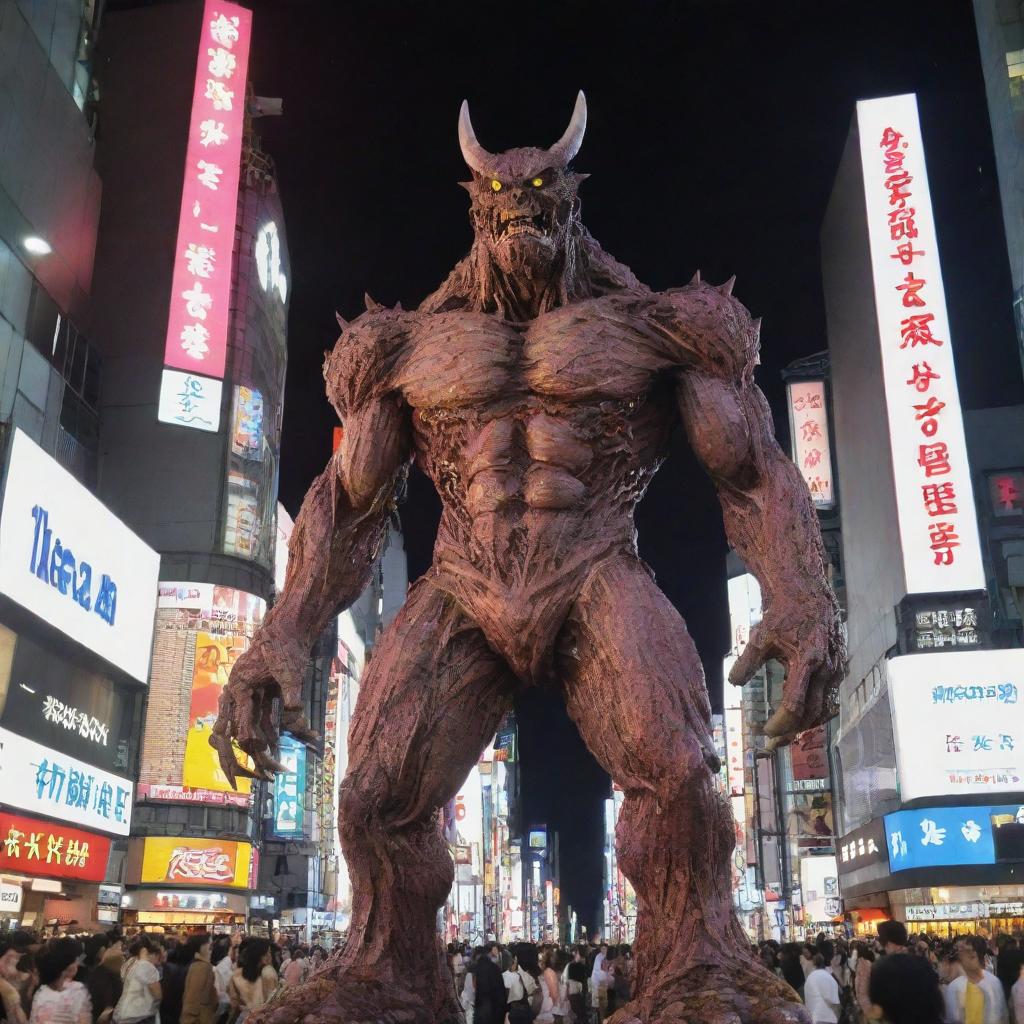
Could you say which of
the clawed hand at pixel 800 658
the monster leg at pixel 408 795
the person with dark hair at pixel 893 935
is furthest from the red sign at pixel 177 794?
the clawed hand at pixel 800 658

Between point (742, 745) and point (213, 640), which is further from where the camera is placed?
point (742, 745)

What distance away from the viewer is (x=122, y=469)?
1385 inches

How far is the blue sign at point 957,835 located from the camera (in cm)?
2842

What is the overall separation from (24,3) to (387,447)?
23757mm

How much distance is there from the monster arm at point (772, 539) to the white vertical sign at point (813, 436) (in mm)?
41579

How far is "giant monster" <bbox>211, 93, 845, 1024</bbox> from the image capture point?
298 cm

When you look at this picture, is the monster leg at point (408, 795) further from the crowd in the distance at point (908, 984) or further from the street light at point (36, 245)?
the street light at point (36, 245)

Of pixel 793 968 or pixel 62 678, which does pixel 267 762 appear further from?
pixel 62 678

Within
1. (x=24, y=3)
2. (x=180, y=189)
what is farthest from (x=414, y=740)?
(x=180, y=189)

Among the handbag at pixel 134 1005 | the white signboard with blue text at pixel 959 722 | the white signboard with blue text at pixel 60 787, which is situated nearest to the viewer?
the handbag at pixel 134 1005

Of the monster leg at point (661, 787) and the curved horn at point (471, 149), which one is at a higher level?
the curved horn at point (471, 149)

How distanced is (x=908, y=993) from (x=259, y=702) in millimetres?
1917

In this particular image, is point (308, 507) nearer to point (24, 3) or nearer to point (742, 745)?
point (24, 3)

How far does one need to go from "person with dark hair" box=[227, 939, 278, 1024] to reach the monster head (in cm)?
609
